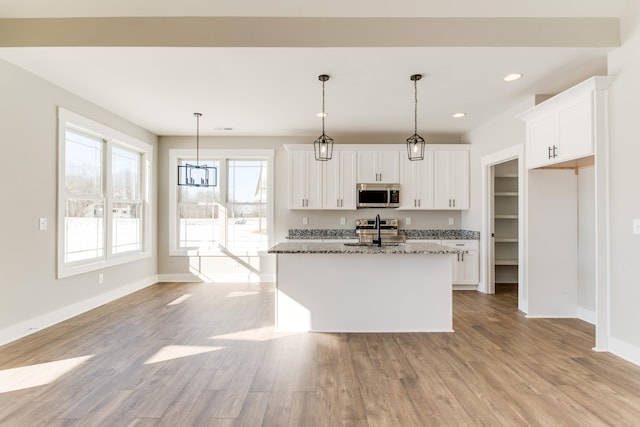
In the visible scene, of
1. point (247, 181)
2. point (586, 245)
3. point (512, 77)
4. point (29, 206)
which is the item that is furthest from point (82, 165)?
point (586, 245)

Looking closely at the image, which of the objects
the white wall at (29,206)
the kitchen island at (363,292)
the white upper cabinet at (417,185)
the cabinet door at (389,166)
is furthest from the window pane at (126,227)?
the white upper cabinet at (417,185)

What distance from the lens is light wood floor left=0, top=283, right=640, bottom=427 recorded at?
1.98 m

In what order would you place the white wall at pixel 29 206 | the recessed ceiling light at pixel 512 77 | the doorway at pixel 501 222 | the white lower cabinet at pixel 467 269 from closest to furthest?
the white wall at pixel 29 206 < the recessed ceiling light at pixel 512 77 < the doorway at pixel 501 222 < the white lower cabinet at pixel 467 269

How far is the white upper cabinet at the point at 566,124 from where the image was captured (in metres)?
2.91

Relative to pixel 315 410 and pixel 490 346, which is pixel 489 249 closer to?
pixel 490 346

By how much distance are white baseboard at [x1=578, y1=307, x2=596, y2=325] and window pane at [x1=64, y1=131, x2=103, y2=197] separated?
20.5ft

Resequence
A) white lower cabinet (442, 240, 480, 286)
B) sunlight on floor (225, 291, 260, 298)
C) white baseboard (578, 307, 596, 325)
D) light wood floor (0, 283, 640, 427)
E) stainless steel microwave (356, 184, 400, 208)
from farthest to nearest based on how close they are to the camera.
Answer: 1. stainless steel microwave (356, 184, 400, 208)
2. white lower cabinet (442, 240, 480, 286)
3. sunlight on floor (225, 291, 260, 298)
4. white baseboard (578, 307, 596, 325)
5. light wood floor (0, 283, 640, 427)

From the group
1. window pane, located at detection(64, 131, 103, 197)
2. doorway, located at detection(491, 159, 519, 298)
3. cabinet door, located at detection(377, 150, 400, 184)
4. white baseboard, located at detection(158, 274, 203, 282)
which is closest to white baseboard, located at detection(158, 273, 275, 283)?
white baseboard, located at detection(158, 274, 203, 282)

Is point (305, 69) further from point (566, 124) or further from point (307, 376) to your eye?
point (307, 376)

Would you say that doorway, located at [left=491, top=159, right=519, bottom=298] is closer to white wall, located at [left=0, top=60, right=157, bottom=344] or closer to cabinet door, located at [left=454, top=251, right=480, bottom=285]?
cabinet door, located at [left=454, top=251, right=480, bottom=285]

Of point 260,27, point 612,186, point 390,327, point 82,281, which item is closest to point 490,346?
point 390,327

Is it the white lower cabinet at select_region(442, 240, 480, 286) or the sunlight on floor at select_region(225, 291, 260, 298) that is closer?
the sunlight on floor at select_region(225, 291, 260, 298)

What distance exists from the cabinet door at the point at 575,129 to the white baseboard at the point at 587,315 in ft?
6.03

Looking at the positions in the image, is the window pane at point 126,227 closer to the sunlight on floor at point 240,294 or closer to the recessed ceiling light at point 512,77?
the sunlight on floor at point 240,294
